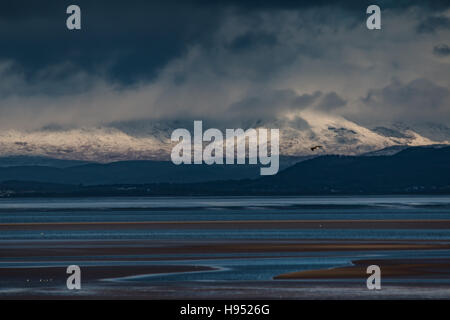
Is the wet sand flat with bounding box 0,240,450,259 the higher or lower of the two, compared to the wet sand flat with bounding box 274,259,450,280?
lower

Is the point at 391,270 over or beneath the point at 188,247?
over

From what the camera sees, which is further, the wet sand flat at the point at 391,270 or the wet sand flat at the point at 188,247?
the wet sand flat at the point at 188,247

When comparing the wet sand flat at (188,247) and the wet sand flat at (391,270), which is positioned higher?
the wet sand flat at (391,270)

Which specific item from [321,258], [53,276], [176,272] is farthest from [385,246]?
[53,276]

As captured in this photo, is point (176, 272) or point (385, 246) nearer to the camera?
point (176, 272)

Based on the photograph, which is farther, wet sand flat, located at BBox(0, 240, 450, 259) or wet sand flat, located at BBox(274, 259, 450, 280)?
wet sand flat, located at BBox(0, 240, 450, 259)

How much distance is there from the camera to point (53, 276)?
6562 cm

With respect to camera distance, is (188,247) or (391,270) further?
(188,247)

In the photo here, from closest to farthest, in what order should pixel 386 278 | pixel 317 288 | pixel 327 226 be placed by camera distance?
pixel 317 288
pixel 386 278
pixel 327 226

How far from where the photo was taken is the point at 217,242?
9662 centimetres
